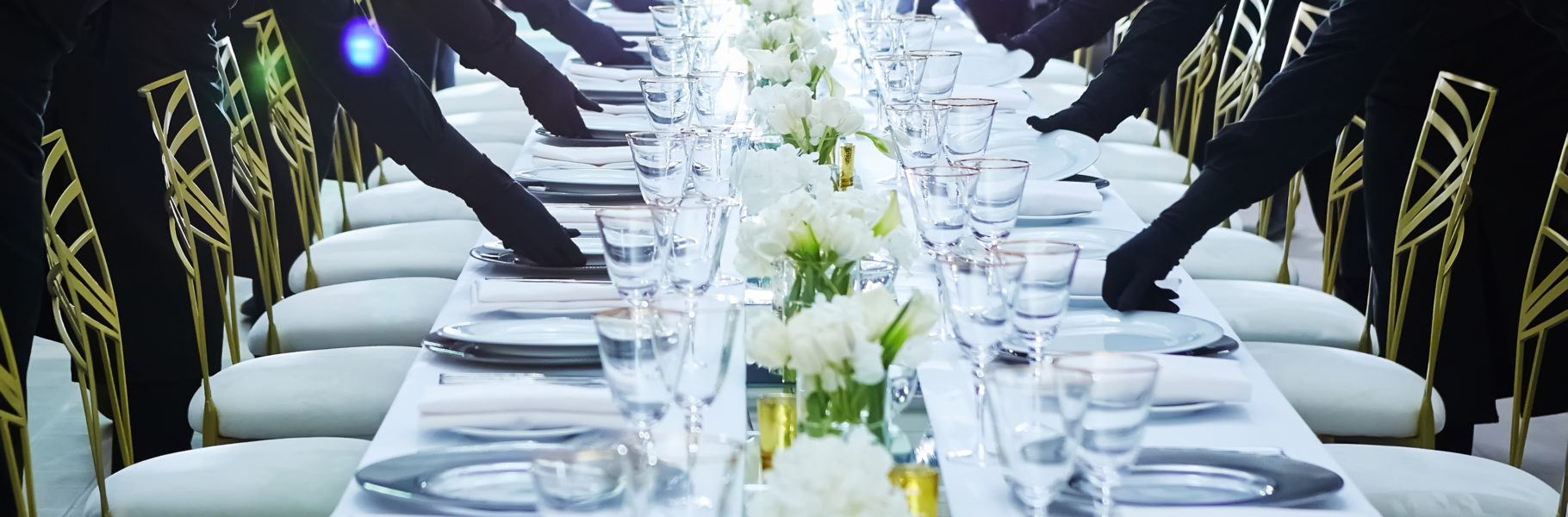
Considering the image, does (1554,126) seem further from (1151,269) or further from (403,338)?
(403,338)

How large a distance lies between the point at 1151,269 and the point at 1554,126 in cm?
127

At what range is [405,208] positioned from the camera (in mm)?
3209

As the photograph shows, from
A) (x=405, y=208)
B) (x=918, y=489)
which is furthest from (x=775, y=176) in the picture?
(x=405, y=208)

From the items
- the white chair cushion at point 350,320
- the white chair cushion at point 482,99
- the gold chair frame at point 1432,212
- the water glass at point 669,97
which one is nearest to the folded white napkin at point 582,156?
the water glass at point 669,97

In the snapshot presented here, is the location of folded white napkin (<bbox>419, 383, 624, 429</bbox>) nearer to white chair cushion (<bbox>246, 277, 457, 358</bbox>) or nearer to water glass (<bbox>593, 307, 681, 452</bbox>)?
water glass (<bbox>593, 307, 681, 452</bbox>)

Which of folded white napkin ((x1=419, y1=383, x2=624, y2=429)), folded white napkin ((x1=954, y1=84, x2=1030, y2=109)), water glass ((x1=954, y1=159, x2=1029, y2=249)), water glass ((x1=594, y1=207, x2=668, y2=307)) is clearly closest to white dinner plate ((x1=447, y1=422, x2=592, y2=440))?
folded white napkin ((x1=419, y1=383, x2=624, y2=429))

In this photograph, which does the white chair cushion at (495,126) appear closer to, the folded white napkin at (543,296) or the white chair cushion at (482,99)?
the white chair cushion at (482,99)

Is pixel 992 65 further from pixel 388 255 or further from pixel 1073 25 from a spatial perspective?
pixel 388 255

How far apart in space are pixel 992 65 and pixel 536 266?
5.74 ft

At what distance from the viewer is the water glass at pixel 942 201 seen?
1570 mm

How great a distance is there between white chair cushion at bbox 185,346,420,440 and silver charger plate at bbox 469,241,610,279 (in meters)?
0.23

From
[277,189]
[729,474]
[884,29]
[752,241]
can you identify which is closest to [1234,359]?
[752,241]

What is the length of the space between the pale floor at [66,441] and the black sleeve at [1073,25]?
0.74m

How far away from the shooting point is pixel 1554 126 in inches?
103
